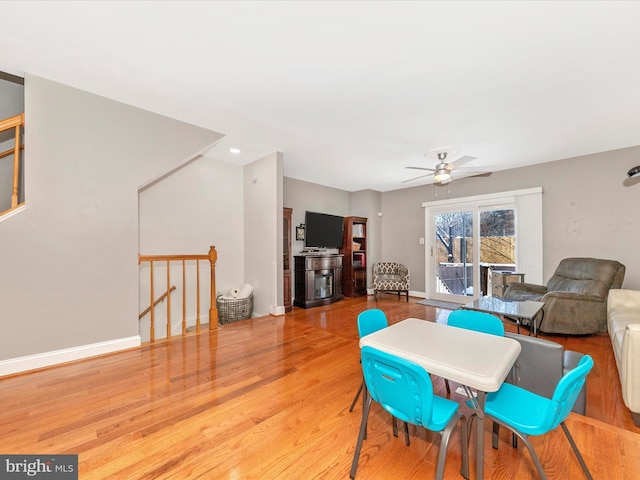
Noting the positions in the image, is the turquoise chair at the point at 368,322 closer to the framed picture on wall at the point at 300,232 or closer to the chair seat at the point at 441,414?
the chair seat at the point at 441,414

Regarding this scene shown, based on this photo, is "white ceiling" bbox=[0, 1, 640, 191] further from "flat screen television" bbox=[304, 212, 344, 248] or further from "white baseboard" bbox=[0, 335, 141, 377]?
"white baseboard" bbox=[0, 335, 141, 377]

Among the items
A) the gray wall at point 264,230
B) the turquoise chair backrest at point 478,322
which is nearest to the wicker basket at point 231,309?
the gray wall at point 264,230

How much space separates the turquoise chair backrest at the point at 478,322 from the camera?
199cm

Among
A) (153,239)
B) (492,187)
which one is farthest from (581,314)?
(153,239)

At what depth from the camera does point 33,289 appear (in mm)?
2461

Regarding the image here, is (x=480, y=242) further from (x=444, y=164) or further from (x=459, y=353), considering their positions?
(x=459, y=353)

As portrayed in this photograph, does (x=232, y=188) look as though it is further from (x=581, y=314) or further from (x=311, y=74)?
(x=581, y=314)

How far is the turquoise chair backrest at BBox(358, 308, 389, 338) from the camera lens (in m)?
2.00

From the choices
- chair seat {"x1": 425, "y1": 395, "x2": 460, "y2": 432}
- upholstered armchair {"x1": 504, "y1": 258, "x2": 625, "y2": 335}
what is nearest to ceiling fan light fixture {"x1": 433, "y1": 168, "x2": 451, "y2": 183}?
upholstered armchair {"x1": 504, "y1": 258, "x2": 625, "y2": 335}

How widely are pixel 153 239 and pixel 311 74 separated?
10.6 ft

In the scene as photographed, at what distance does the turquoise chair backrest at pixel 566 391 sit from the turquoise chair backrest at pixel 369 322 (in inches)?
42.5

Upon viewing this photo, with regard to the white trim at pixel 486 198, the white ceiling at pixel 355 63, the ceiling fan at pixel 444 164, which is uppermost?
the white ceiling at pixel 355 63

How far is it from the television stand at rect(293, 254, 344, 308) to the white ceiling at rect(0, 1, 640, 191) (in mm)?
2529

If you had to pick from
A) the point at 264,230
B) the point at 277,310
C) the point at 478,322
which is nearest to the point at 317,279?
the point at 277,310
